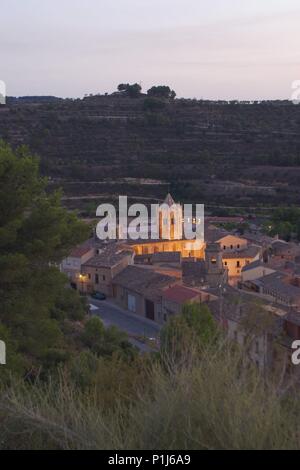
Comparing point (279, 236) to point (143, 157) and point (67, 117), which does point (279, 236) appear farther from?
point (67, 117)

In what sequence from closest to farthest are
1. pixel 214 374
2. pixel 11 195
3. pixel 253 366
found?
pixel 214 374, pixel 253 366, pixel 11 195

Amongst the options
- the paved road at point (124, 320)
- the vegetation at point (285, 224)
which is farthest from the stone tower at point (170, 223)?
the paved road at point (124, 320)

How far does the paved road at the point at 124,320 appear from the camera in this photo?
18875 mm

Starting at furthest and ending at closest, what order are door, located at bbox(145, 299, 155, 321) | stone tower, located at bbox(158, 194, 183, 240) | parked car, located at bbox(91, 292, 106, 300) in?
stone tower, located at bbox(158, 194, 183, 240) < parked car, located at bbox(91, 292, 106, 300) < door, located at bbox(145, 299, 155, 321)

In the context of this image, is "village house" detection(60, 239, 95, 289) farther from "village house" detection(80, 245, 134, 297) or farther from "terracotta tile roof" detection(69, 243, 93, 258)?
"village house" detection(80, 245, 134, 297)

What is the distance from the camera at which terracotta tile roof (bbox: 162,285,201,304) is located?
1889 centimetres

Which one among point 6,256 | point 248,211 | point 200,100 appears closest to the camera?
point 6,256

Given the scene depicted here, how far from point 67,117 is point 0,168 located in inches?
1560

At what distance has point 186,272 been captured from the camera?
950 inches

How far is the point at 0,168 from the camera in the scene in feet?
27.0

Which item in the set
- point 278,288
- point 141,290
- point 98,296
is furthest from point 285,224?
→ point 278,288

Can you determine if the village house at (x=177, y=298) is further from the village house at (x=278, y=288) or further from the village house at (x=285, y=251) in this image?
the village house at (x=285, y=251)

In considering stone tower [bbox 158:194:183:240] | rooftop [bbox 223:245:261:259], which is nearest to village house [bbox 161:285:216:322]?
rooftop [bbox 223:245:261:259]
